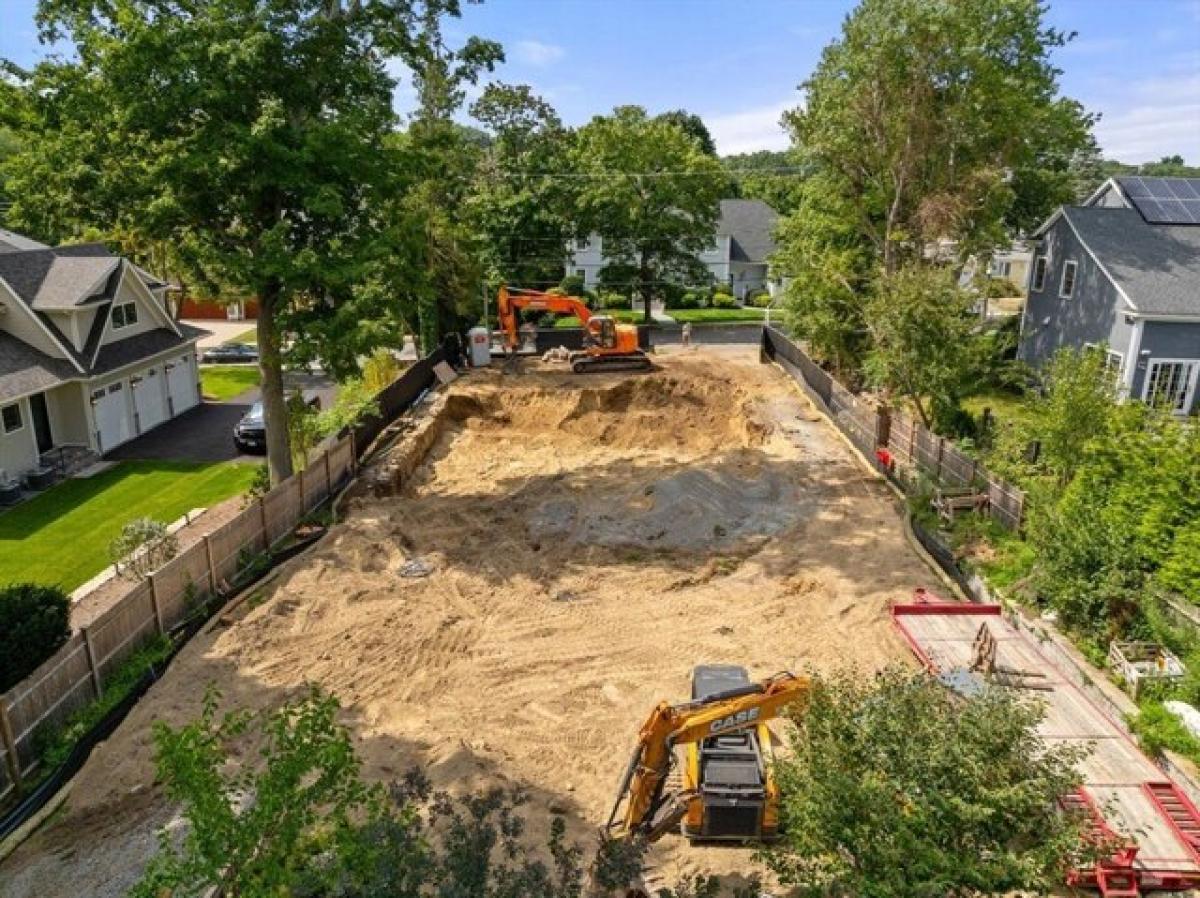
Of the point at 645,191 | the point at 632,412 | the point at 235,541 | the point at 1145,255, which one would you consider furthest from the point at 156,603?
the point at 645,191

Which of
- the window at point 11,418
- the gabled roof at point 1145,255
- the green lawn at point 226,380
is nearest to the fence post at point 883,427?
the gabled roof at point 1145,255

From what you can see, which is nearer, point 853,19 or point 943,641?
point 943,641

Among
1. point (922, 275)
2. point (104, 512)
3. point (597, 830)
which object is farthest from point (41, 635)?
point (922, 275)

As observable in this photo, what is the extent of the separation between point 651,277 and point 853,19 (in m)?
20.8

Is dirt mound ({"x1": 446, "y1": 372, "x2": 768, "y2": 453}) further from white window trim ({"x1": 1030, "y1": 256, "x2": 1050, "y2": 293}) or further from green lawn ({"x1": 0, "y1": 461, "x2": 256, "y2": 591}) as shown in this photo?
white window trim ({"x1": 1030, "y1": 256, "x2": 1050, "y2": 293})

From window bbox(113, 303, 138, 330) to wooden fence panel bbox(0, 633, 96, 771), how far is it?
18.2 m

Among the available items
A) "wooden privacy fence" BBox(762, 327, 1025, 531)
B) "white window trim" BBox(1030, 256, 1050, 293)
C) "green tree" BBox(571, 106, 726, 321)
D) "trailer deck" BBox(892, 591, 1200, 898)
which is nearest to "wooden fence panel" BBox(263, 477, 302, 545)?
"trailer deck" BBox(892, 591, 1200, 898)

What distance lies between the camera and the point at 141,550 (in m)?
17.5

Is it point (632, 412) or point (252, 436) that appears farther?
point (632, 412)

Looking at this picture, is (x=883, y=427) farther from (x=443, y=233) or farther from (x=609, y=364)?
(x=443, y=233)

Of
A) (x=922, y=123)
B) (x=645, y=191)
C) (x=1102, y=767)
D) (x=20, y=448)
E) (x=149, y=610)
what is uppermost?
(x=922, y=123)

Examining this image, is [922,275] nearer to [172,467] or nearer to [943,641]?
[943,641]

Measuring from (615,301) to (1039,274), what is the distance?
2444cm

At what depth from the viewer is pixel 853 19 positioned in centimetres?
2734
